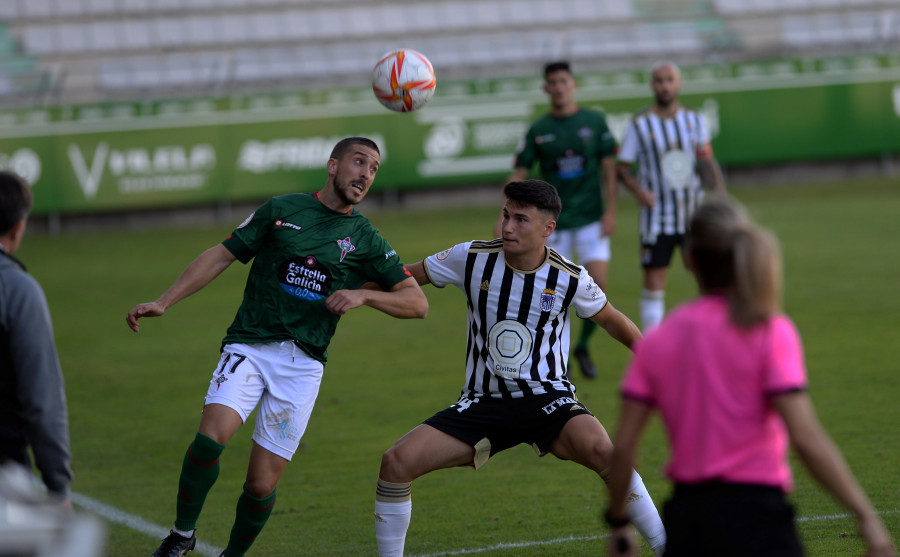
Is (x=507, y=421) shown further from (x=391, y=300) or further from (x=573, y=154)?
(x=573, y=154)

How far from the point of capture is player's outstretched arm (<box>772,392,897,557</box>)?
10.2 ft

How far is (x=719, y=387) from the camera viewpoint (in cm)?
326

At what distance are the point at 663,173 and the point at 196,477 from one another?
20.6ft

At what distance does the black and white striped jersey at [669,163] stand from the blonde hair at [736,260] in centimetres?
697

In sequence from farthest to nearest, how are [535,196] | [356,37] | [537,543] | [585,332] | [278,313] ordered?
[356,37] < [585,332] < [537,543] < [278,313] < [535,196]

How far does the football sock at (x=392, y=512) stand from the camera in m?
5.14

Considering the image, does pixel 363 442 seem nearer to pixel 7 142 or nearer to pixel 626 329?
pixel 626 329

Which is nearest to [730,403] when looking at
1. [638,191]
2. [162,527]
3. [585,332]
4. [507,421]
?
[507,421]

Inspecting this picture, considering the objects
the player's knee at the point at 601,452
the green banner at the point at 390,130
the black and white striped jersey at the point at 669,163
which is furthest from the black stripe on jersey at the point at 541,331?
the green banner at the point at 390,130

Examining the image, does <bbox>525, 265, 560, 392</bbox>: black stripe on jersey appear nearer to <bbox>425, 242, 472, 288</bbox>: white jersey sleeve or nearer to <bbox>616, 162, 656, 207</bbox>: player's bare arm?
<bbox>425, 242, 472, 288</bbox>: white jersey sleeve

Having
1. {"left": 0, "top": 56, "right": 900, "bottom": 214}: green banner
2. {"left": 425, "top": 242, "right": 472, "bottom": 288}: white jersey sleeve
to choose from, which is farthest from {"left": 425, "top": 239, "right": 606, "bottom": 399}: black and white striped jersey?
{"left": 0, "top": 56, "right": 900, "bottom": 214}: green banner

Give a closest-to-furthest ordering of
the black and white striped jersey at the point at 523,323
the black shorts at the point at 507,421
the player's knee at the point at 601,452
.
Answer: the player's knee at the point at 601,452
the black shorts at the point at 507,421
the black and white striped jersey at the point at 523,323

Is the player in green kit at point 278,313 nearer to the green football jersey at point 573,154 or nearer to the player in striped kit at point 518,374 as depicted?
the player in striped kit at point 518,374

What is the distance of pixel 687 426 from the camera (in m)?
3.34
